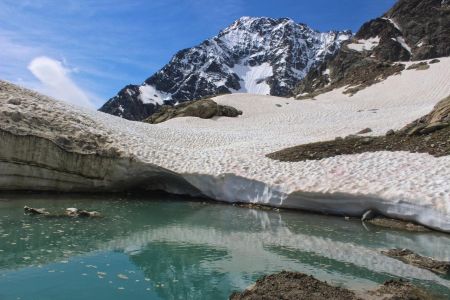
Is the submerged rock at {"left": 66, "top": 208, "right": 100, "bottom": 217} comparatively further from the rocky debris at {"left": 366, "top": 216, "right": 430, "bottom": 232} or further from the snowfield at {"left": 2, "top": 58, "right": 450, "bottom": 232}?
the rocky debris at {"left": 366, "top": 216, "right": 430, "bottom": 232}

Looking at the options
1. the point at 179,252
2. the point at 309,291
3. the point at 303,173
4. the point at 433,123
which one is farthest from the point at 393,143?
the point at 309,291

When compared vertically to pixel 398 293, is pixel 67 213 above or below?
above

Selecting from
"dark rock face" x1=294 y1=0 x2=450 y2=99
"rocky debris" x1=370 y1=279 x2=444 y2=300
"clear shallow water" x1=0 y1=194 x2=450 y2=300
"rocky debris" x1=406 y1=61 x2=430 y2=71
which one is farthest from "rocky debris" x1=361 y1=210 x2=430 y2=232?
"dark rock face" x1=294 y1=0 x2=450 y2=99

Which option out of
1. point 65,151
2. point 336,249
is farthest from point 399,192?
point 65,151

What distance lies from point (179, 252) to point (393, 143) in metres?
13.8

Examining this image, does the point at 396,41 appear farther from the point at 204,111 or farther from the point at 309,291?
the point at 309,291

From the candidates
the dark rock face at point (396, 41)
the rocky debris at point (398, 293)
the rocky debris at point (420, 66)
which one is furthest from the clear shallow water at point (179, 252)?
the dark rock face at point (396, 41)

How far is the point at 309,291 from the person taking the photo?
305 inches

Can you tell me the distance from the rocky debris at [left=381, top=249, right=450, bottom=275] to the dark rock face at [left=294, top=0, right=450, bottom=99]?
274 ft

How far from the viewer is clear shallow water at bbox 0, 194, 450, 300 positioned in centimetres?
877

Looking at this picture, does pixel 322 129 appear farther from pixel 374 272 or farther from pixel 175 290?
pixel 175 290

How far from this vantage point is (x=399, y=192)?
15438 mm

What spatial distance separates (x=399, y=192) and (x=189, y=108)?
108ft

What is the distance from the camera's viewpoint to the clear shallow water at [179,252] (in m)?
8.77
